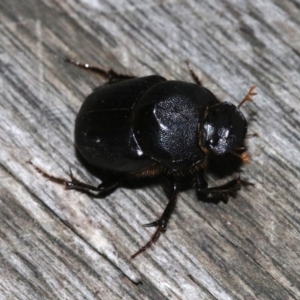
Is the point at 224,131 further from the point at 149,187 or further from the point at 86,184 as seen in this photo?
the point at 86,184

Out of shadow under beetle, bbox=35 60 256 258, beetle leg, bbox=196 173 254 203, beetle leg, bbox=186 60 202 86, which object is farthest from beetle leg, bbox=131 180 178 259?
beetle leg, bbox=186 60 202 86

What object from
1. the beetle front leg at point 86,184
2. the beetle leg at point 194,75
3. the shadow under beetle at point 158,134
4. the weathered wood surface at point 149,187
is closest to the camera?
the weathered wood surface at point 149,187

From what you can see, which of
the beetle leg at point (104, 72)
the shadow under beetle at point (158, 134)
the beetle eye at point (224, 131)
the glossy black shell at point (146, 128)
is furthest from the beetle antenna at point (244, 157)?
the beetle leg at point (104, 72)

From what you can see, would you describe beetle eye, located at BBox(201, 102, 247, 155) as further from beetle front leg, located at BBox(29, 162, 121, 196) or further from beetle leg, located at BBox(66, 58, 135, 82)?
beetle leg, located at BBox(66, 58, 135, 82)

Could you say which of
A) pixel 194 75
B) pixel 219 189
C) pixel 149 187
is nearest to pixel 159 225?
pixel 149 187

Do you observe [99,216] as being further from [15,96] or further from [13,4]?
[13,4]

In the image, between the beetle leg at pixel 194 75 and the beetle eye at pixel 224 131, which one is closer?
the beetle eye at pixel 224 131

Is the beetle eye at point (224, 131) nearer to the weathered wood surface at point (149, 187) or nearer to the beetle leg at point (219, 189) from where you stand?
the beetle leg at point (219, 189)
